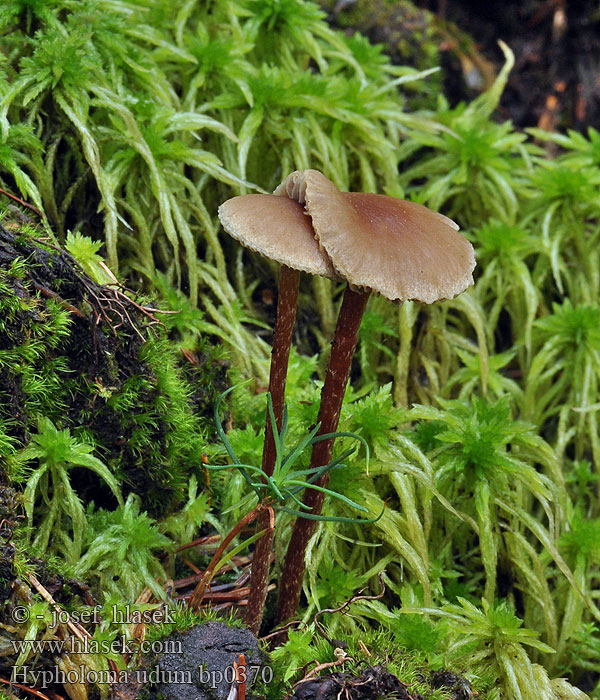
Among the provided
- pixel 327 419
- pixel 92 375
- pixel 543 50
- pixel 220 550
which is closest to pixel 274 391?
pixel 327 419

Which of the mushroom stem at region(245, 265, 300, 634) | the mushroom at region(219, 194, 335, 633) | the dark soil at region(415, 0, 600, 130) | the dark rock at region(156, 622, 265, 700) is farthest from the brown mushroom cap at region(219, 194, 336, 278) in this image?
the dark soil at region(415, 0, 600, 130)

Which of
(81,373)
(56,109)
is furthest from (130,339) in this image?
(56,109)

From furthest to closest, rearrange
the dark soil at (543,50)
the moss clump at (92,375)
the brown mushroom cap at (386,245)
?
the dark soil at (543,50)
the moss clump at (92,375)
the brown mushroom cap at (386,245)

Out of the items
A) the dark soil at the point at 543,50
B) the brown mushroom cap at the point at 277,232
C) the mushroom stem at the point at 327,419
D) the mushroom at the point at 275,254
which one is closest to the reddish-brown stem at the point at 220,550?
the mushroom at the point at 275,254

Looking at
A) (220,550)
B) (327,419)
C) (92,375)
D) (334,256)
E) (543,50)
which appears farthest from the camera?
(543,50)

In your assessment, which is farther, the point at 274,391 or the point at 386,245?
the point at 274,391

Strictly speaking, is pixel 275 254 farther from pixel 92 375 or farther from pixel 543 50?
pixel 543 50

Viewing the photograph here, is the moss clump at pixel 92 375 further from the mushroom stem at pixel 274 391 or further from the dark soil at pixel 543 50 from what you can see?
the dark soil at pixel 543 50
